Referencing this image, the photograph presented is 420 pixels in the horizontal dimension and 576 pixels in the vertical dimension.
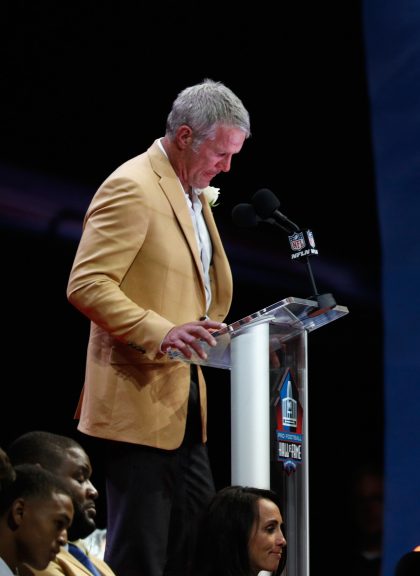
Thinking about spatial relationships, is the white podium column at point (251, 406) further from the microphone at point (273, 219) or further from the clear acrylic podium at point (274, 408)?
the microphone at point (273, 219)

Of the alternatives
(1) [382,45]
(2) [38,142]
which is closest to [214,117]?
(2) [38,142]

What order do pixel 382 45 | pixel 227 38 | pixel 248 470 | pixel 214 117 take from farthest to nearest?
1. pixel 382 45
2. pixel 227 38
3. pixel 214 117
4. pixel 248 470

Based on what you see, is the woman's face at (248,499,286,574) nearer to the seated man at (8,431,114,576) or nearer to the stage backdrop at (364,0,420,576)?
the seated man at (8,431,114,576)

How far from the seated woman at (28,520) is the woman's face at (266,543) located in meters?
0.62


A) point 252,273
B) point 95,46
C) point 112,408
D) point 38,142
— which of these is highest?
point 95,46

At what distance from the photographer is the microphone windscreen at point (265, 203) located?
234 centimetres

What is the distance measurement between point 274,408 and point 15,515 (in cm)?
67

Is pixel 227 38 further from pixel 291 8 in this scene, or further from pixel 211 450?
pixel 211 450

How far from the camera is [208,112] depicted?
2.52 meters

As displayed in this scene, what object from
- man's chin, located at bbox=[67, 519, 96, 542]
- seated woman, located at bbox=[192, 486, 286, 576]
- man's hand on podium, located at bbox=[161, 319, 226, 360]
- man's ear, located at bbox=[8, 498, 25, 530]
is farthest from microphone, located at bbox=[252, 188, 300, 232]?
man's ear, located at bbox=[8, 498, 25, 530]

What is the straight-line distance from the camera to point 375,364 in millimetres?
4559

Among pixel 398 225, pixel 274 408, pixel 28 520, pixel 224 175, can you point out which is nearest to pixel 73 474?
pixel 28 520

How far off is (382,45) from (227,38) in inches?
29.9

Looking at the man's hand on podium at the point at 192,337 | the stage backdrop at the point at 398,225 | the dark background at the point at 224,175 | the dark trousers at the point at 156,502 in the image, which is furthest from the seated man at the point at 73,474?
the stage backdrop at the point at 398,225
